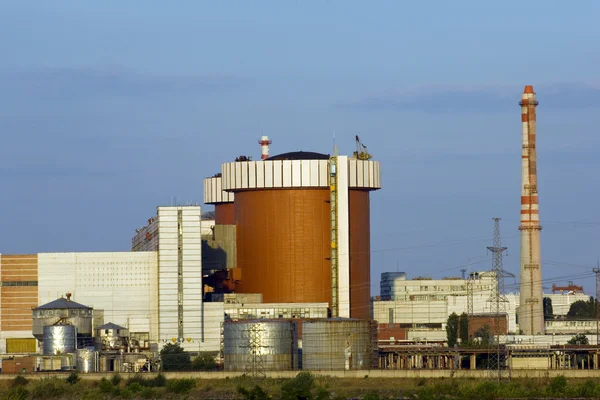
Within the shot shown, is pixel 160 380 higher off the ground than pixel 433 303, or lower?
lower

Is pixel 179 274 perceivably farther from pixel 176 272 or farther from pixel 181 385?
pixel 181 385

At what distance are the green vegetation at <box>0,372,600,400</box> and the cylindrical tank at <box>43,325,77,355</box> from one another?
8.54m

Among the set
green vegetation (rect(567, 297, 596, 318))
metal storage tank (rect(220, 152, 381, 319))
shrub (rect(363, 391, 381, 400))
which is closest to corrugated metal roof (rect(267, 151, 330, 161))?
metal storage tank (rect(220, 152, 381, 319))

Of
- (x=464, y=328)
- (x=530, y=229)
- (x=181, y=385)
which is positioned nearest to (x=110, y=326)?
(x=181, y=385)

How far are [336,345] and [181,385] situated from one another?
45.5ft

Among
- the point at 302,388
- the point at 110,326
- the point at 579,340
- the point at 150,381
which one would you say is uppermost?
the point at 110,326

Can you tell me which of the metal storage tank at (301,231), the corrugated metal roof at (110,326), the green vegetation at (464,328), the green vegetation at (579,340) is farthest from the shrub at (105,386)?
the green vegetation at (579,340)

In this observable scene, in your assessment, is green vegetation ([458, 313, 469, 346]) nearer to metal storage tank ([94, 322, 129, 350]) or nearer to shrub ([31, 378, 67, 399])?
metal storage tank ([94, 322, 129, 350])

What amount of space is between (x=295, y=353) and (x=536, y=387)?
21.6 meters

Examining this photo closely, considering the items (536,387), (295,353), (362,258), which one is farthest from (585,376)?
(362,258)

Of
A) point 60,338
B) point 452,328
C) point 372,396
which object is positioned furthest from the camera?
point 452,328

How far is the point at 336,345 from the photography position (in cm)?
10088

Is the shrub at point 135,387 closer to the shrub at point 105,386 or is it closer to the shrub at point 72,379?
the shrub at point 105,386

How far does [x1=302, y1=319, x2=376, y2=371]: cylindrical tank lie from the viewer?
101 metres
